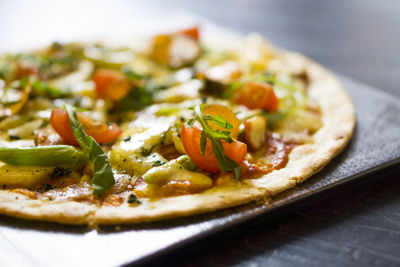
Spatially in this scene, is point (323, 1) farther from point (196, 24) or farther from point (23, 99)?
point (23, 99)

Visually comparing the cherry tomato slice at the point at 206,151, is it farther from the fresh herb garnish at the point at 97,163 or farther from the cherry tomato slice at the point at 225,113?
the fresh herb garnish at the point at 97,163

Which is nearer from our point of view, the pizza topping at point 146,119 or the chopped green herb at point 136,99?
the pizza topping at point 146,119

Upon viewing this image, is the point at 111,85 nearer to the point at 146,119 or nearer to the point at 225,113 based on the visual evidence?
the point at 146,119

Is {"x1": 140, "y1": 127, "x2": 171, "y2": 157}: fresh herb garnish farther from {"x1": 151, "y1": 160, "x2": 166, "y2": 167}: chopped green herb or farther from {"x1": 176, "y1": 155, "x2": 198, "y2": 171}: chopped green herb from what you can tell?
{"x1": 176, "y1": 155, "x2": 198, "y2": 171}: chopped green herb

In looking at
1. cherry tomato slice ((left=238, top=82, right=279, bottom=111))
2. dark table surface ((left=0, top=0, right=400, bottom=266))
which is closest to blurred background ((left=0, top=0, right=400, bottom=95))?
dark table surface ((left=0, top=0, right=400, bottom=266))

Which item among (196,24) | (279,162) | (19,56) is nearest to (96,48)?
(19,56)

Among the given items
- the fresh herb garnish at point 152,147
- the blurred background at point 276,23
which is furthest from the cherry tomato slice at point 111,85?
the blurred background at point 276,23

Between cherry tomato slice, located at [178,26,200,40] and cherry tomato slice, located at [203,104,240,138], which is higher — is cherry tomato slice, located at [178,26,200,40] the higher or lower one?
the lower one
